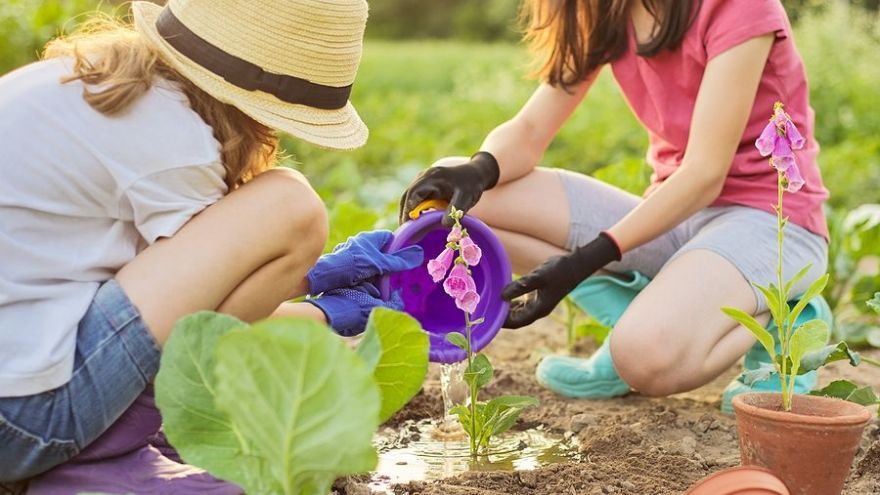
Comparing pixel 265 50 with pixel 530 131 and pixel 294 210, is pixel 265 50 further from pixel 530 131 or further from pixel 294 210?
pixel 530 131

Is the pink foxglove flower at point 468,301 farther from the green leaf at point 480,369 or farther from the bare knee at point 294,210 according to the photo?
the bare knee at point 294,210

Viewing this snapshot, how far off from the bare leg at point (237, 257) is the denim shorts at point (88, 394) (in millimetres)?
33

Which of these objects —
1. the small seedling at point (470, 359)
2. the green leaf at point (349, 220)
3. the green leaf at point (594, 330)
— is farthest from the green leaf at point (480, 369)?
the green leaf at point (349, 220)

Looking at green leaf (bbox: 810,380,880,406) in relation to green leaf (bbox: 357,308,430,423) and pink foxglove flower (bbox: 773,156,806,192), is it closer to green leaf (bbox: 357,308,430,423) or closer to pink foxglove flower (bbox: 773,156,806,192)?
pink foxglove flower (bbox: 773,156,806,192)

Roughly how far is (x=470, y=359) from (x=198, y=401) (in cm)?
72

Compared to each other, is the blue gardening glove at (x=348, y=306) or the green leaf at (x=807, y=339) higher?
the green leaf at (x=807, y=339)

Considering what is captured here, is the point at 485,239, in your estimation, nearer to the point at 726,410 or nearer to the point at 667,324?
the point at 667,324

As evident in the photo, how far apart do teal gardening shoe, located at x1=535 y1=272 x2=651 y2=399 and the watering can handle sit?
508mm

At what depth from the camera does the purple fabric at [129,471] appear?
1.82 metres

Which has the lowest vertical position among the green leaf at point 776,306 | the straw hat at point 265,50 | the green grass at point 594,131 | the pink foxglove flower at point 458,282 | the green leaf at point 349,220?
the green grass at point 594,131

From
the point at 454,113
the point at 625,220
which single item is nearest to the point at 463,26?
the point at 454,113

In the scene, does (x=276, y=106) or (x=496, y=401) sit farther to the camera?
(x=496, y=401)

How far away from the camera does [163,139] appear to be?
5.91ft

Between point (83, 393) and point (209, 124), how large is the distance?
515 mm
